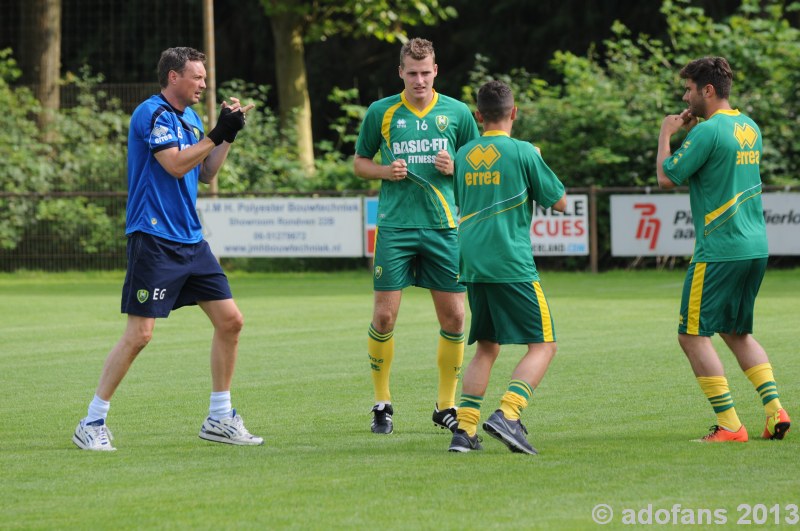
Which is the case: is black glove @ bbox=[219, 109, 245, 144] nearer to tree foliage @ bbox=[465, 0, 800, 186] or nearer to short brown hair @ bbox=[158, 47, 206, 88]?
short brown hair @ bbox=[158, 47, 206, 88]

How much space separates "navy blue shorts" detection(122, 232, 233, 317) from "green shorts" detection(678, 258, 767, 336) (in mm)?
2551

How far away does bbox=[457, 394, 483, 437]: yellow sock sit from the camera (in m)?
6.82

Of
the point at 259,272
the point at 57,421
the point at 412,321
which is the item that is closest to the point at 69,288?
the point at 259,272

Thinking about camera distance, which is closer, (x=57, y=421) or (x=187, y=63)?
(x=187, y=63)

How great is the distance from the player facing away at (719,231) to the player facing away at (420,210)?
4.48ft

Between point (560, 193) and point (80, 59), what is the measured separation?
104 ft

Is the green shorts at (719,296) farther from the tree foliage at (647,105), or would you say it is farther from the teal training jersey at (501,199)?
the tree foliage at (647,105)

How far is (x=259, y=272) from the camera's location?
24.3m

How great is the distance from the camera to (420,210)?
7941 mm

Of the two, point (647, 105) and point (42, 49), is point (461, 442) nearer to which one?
point (647, 105)

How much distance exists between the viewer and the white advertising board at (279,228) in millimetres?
23016

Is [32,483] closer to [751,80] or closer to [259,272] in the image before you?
[259,272]

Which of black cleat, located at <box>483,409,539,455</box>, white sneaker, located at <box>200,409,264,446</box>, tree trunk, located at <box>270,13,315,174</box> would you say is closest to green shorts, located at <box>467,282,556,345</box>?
black cleat, located at <box>483,409,539,455</box>

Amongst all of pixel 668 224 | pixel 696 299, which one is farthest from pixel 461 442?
pixel 668 224
